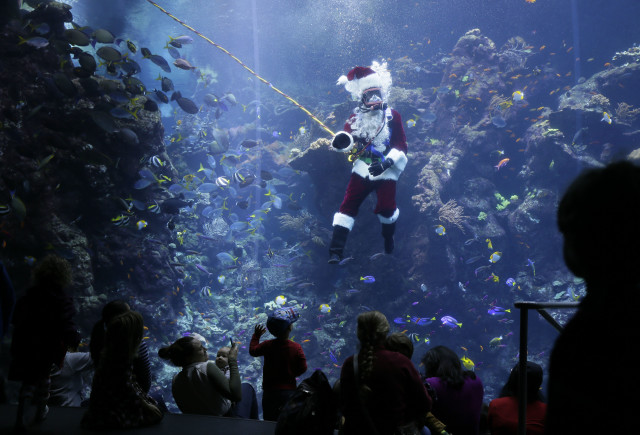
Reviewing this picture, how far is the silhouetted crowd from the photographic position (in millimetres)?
755

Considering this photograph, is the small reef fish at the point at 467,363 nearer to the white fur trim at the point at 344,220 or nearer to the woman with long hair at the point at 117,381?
the white fur trim at the point at 344,220

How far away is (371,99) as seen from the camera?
6.65 meters

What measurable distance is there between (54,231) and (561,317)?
14546mm

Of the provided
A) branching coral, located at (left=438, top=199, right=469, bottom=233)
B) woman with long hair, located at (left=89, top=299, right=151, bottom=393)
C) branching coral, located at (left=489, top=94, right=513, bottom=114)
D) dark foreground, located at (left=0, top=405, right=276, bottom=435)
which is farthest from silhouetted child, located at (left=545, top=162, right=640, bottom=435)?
branching coral, located at (left=489, top=94, right=513, bottom=114)

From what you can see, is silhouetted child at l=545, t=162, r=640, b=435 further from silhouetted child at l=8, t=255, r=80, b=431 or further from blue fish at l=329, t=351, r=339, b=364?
blue fish at l=329, t=351, r=339, b=364

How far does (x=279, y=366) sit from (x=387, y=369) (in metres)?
1.35

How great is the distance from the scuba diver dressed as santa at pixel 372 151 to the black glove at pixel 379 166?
0.10 meters

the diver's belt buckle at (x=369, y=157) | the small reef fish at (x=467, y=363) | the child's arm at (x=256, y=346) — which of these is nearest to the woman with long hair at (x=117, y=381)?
the child's arm at (x=256, y=346)

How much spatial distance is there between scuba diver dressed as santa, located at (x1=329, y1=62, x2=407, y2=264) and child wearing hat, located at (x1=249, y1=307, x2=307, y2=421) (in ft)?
11.1

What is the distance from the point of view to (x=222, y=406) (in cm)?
309

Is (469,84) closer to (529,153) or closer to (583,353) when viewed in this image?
(529,153)

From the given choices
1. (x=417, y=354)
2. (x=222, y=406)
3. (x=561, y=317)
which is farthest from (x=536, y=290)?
(x=222, y=406)

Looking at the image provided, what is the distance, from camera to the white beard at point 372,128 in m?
6.60

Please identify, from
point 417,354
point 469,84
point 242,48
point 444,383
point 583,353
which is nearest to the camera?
point 583,353
